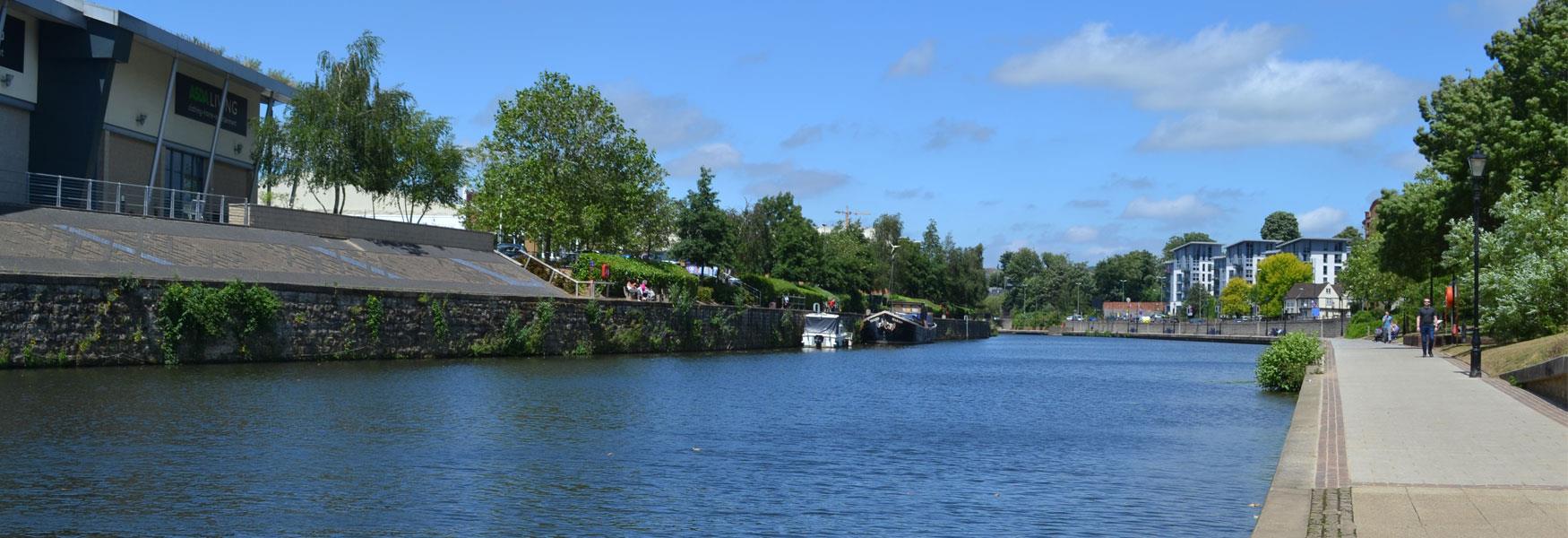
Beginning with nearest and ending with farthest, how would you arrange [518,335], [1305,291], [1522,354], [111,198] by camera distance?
1. [1522,354]
2. [111,198]
3. [518,335]
4. [1305,291]

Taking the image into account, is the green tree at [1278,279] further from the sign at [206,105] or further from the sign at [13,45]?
the sign at [13,45]

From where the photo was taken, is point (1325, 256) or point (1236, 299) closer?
point (1236, 299)

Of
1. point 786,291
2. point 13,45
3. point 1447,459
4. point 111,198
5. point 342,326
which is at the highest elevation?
point 13,45

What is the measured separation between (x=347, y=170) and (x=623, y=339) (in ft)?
38.6

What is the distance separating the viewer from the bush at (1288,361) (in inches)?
1142

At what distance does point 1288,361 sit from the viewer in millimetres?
28984

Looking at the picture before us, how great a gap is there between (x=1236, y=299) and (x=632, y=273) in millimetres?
135549

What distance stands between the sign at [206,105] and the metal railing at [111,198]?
359cm

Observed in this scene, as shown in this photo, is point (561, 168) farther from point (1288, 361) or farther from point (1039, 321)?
point (1039, 321)

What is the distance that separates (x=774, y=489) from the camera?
14.2 metres

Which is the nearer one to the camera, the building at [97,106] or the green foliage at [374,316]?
the green foliage at [374,316]

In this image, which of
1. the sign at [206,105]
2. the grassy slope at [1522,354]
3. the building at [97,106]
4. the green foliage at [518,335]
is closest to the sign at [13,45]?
the building at [97,106]

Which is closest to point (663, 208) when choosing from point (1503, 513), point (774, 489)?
point (774, 489)

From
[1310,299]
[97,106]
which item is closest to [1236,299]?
[1310,299]
